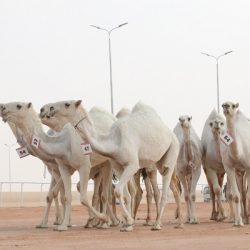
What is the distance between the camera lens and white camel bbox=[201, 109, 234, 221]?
2392cm

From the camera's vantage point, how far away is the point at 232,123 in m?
21.4

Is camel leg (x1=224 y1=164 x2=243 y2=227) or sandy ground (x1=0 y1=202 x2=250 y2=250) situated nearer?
sandy ground (x1=0 y1=202 x2=250 y2=250)

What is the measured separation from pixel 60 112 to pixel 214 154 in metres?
5.57

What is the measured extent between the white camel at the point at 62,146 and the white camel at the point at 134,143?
0.70 meters

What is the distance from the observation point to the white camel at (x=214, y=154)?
23.9 m

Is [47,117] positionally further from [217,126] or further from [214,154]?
[214,154]

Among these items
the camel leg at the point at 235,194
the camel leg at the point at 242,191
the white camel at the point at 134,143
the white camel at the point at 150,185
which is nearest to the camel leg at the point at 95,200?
the white camel at the point at 150,185

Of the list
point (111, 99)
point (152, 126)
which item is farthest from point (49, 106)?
point (111, 99)

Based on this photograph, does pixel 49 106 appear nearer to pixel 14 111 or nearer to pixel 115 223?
pixel 14 111

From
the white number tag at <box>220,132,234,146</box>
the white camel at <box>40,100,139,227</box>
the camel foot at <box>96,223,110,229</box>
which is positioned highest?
the white camel at <box>40,100,139,227</box>

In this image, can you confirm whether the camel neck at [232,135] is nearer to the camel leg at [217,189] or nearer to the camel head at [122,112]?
the camel leg at [217,189]

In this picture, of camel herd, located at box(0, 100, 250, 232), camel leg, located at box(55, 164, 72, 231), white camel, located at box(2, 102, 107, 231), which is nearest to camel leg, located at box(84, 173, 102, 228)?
camel herd, located at box(0, 100, 250, 232)

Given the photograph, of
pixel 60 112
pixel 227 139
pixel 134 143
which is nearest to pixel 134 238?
pixel 134 143

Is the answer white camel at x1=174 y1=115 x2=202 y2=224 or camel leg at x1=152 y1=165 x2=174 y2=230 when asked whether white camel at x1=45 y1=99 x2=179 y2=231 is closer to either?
camel leg at x1=152 y1=165 x2=174 y2=230
